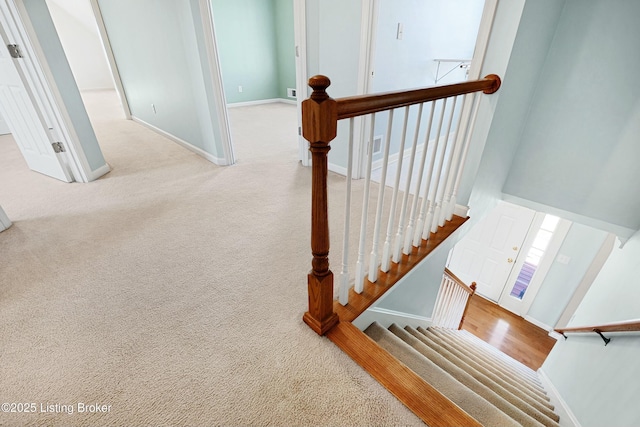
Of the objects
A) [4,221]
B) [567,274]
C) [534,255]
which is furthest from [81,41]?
[567,274]

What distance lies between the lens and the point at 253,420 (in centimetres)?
95

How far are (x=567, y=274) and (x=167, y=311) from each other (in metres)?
4.45

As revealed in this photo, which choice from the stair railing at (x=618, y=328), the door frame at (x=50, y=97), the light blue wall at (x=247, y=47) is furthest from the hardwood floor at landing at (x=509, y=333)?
the light blue wall at (x=247, y=47)

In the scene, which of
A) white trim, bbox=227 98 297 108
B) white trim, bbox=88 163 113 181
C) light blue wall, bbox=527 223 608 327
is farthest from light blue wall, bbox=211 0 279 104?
light blue wall, bbox=527 223 608 327

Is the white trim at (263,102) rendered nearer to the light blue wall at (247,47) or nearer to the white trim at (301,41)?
the light blue wall at (247,47)

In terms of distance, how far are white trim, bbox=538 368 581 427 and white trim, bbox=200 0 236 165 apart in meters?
3.37

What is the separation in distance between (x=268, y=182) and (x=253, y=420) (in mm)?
Answer: 2005

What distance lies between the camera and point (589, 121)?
2107 mm

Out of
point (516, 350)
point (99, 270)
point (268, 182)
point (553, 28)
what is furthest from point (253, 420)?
point (516, 350)

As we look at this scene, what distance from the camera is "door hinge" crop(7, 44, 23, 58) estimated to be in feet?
6.88

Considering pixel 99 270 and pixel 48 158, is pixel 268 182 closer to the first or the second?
pixel 99 270

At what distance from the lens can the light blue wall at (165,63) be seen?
271 cm

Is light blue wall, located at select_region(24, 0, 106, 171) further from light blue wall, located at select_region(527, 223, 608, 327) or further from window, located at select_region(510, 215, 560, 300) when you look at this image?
light blue wall, located at select_region(527, 223, 608, 327)

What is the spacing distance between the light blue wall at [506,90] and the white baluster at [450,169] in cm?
23
